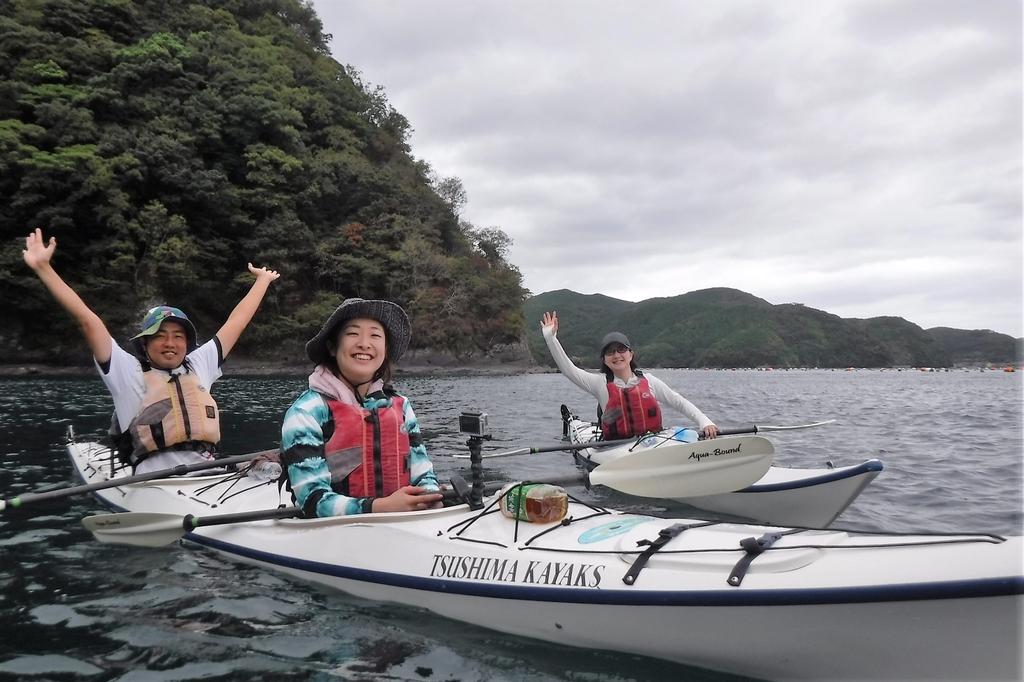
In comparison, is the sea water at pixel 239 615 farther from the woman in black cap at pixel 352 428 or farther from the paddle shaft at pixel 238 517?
the woman in black cap at pixel 352 428

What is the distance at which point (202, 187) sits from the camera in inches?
1382

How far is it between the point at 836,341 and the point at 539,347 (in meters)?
81.2

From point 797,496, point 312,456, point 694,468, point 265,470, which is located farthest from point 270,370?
point 312,456

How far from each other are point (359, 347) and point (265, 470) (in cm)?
218

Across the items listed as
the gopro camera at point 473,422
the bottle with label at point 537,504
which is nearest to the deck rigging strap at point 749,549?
the bottle with label at point 537,504

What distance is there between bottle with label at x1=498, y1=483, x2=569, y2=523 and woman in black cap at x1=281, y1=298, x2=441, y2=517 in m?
0.53

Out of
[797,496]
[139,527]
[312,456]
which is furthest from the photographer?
[797,496]

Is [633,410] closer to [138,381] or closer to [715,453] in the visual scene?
[715,453]

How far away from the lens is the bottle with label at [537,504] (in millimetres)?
3426

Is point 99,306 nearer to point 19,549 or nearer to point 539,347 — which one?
point 19,549

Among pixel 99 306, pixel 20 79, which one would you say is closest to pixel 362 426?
pixel 99 306

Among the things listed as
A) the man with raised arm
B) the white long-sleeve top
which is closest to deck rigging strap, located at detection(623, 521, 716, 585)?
the man with raised arm

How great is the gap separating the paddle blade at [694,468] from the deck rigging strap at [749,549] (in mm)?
2328

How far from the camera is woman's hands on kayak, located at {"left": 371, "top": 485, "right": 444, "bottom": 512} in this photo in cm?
361
